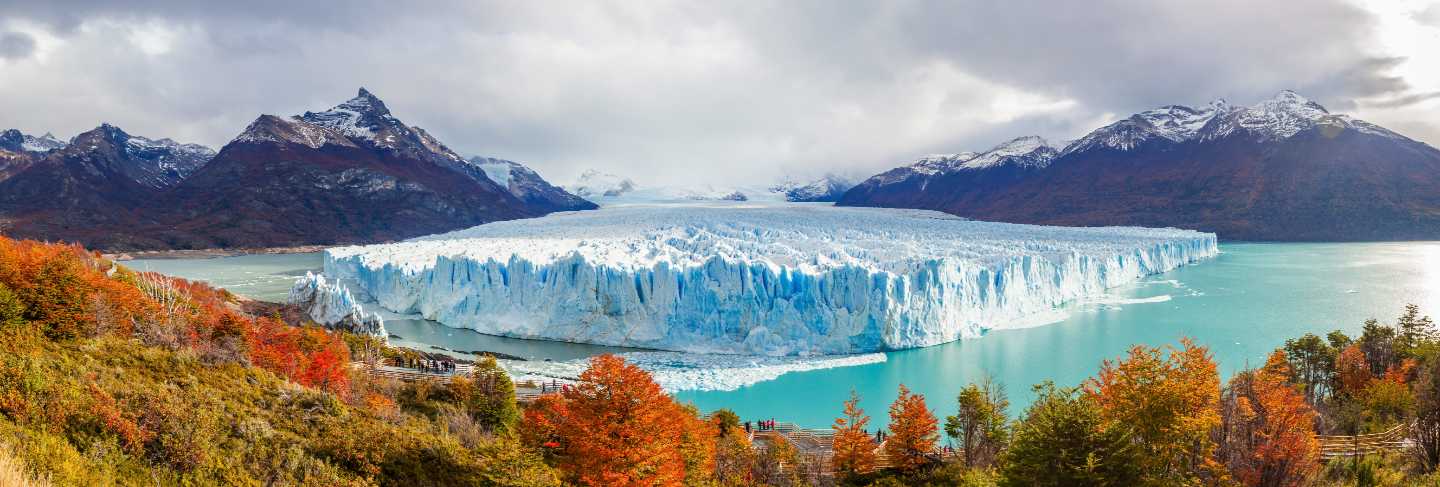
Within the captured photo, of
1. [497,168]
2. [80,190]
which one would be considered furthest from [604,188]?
[80,190]

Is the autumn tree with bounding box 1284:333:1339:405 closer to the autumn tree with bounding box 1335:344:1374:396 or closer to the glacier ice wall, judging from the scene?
the autumn tree with bounding box 1335:344:1374:396

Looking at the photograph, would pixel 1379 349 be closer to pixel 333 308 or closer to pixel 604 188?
pixel 333 308

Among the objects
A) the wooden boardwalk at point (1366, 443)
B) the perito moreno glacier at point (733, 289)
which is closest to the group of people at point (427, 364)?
the perito moreno glacier at point (733, 289)

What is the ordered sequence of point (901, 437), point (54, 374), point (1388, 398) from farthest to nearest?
point (1388, 398), point (901, 437), point (54, 374)

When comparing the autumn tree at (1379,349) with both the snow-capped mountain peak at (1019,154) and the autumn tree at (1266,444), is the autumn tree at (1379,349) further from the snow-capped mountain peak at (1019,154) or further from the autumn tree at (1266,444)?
the snow-capped mountain peak at (1019,154)

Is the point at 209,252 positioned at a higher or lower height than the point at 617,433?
higher

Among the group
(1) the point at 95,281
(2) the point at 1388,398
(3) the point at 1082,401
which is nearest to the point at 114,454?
(1) the point at 95,281

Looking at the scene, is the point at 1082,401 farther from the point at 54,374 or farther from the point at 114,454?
the point at 54,374
